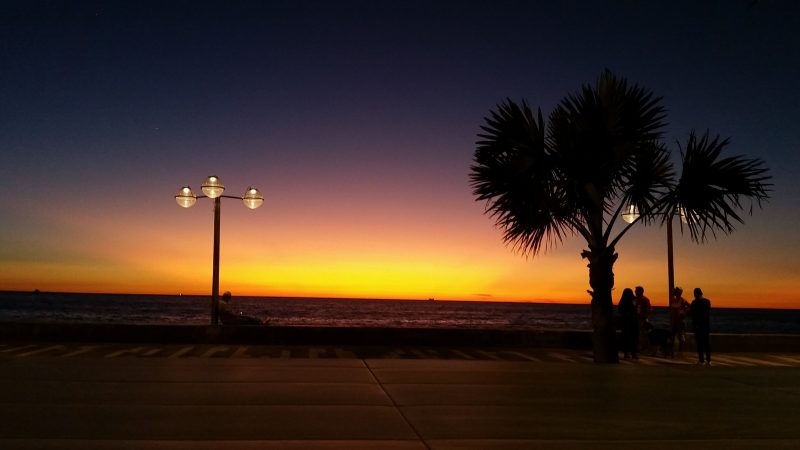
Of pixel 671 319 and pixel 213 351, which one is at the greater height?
pixel 671 319

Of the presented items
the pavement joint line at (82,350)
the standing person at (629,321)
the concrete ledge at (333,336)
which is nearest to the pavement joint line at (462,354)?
the concrete ledge at (333,336)

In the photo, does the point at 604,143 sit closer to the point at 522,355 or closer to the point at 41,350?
the point at 522,355

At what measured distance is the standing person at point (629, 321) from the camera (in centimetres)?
1641

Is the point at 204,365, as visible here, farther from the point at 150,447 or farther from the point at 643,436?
the point at 643,436

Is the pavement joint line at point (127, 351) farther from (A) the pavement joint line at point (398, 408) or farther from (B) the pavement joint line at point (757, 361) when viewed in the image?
(B) the pavement joint line at point (757, 361)

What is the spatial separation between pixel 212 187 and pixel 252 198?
1191 mm

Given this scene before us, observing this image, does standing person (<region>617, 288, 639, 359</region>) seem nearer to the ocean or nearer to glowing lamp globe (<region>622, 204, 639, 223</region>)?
glowing lamp globe (<region>622, 204, 639, 223</region>)

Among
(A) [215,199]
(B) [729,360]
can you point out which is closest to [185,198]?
(A) [215,199]

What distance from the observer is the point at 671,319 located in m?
17.1

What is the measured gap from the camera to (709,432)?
5.86 metres

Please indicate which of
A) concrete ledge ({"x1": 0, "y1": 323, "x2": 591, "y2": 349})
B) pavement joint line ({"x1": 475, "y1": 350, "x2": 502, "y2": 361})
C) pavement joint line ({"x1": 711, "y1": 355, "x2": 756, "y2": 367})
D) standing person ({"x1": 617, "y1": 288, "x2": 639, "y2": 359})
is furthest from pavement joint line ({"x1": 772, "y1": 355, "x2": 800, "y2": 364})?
pavement joint line ({"x1": 475, "y1": 350, "x2": 502, "y2": 361})

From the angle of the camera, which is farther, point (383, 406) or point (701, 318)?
point (701, 318)

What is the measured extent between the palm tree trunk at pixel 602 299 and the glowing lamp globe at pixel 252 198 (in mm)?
9597

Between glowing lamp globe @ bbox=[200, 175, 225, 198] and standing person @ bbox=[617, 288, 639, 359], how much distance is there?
1070 cm
